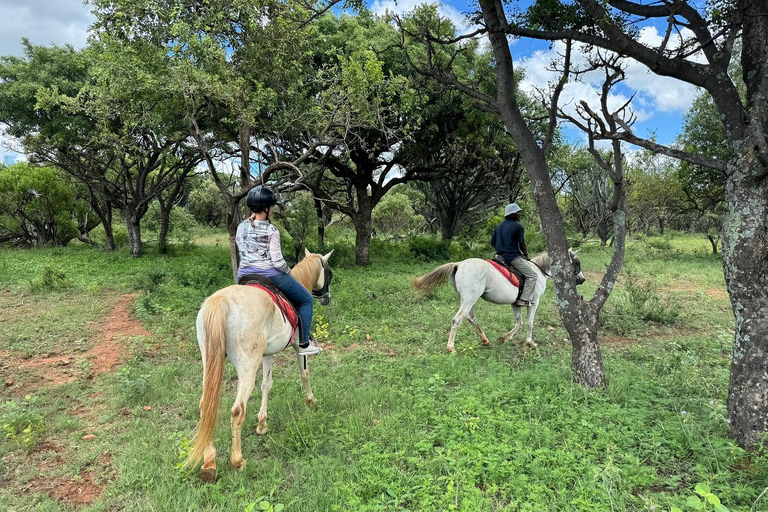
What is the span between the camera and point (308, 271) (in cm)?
517

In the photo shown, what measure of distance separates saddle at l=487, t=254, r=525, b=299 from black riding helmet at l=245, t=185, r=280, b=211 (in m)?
4.24

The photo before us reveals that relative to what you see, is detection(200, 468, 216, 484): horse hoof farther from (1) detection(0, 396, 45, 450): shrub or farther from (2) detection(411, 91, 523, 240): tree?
(2) detection(411, 91, 523, 240): tree

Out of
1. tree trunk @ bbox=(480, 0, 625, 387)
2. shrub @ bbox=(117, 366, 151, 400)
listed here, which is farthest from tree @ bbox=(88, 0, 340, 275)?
shrub @ bbox=(117, 366, 151, 400)

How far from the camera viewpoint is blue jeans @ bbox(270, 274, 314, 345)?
14.6 feet

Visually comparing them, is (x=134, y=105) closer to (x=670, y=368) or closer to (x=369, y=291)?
(x=369, y=291)

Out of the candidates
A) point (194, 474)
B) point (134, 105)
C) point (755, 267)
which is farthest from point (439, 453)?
point (134, 105)

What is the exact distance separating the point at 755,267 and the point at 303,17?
8.01 metres

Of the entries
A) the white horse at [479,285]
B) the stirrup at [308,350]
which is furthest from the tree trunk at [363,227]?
the stirrup at [308,350]

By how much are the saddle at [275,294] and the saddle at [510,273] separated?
3.95m

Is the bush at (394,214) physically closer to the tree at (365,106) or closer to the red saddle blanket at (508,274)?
the tree at (365,106)

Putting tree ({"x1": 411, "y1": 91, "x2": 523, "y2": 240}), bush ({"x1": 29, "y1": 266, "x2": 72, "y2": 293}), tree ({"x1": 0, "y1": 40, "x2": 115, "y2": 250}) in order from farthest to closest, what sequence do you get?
1. tree ({"x1": 411, "y1": 91, "x2": 523, "y2": 240})
2. tree ({"x1": 0, "y1": 40, "x2": 115, "y2": 250})
3. bush ({"x1": 29, "y1": 266, "x2": 72, "y2": 293})

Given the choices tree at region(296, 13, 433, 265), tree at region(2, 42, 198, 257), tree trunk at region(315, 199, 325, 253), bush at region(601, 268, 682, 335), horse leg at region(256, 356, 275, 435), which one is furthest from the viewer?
tree trunk at region(315, 199, 325, 253)

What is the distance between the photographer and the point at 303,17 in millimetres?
7562

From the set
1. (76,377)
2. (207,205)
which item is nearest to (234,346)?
(76,377)
